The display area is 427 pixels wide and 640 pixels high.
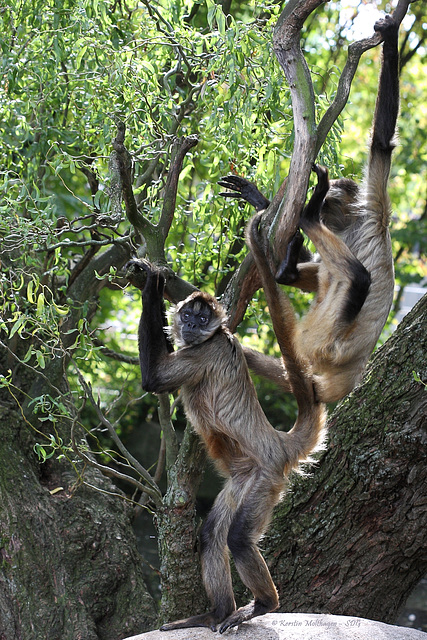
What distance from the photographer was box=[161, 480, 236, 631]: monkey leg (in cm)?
456

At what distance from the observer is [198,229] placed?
580 centimetres

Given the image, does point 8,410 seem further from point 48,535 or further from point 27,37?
point 27,37

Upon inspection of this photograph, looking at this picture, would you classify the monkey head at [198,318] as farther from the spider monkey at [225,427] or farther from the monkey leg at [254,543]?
the monkey leg at [254,543]

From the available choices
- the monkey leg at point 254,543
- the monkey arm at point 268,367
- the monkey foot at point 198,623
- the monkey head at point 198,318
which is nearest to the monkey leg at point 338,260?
the monkey arm at point 268,367

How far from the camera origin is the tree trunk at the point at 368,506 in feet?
16.0

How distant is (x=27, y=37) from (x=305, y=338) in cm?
348

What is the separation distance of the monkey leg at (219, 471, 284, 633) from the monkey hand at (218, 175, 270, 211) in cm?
183

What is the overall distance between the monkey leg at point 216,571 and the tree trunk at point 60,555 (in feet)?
3.32

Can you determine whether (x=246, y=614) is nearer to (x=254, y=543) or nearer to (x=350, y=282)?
(x=254, y=543)

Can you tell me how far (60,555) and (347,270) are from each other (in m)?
3.21

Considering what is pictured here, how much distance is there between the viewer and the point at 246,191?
468 centimetres

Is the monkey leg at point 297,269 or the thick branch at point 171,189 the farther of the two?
the monkey leg at point 297,269

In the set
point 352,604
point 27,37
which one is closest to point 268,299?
point 352,604

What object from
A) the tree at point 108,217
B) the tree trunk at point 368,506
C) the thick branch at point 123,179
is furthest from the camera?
the tree trunk at point 368,506
